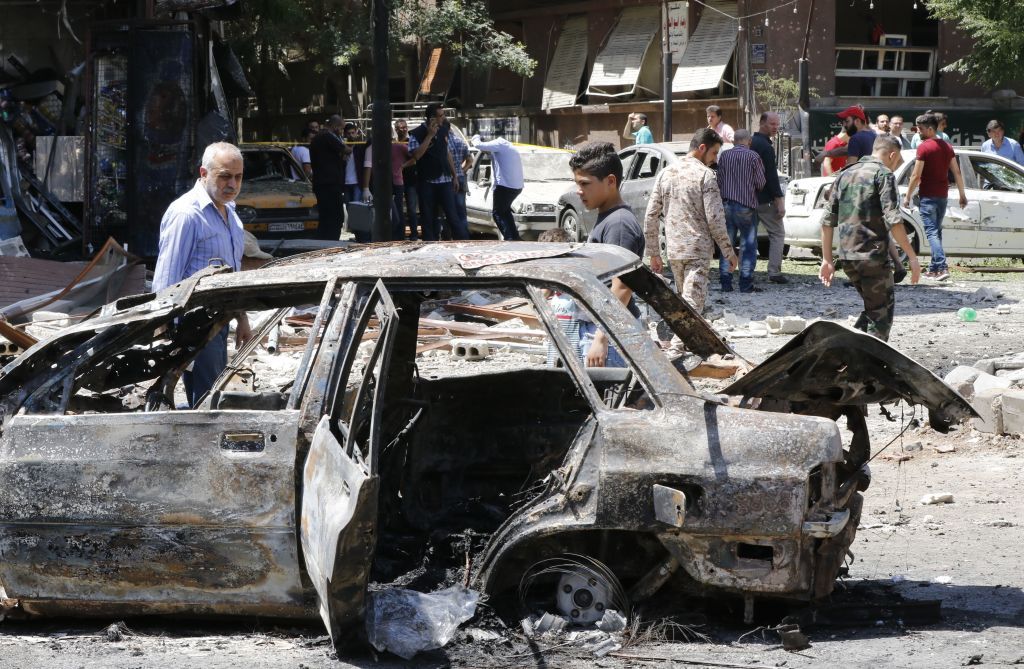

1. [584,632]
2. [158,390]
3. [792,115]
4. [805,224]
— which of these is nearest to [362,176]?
[805,224]

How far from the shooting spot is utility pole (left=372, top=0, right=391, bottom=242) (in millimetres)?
12273

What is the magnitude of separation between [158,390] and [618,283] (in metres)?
2.06

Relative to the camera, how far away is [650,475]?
4418 mm

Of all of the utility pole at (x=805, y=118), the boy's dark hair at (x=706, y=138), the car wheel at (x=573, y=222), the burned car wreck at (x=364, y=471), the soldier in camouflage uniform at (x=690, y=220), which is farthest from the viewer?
the utility pole at (x=805, y=118)

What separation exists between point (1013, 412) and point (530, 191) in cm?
1215

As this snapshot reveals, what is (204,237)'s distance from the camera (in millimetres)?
6680

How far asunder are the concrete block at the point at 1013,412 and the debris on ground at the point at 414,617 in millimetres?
4471

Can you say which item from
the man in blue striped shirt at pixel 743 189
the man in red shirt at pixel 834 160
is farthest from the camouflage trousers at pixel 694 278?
the man in red shirt at pixel 834 160

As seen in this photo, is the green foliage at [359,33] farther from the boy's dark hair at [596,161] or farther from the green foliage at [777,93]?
the boy's dark hair at [596,161]

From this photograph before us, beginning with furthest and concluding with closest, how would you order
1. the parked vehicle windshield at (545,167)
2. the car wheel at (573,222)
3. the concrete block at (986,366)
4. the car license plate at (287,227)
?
the parked vehicle windshield at (545,167) < the car license plate at (287,227) < the car wheel at (573,222) < the concrete block at (986,366)

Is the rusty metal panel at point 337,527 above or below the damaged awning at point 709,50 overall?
below

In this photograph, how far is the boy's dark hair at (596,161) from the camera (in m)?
6.40

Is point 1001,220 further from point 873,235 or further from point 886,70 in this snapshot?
point 886,70

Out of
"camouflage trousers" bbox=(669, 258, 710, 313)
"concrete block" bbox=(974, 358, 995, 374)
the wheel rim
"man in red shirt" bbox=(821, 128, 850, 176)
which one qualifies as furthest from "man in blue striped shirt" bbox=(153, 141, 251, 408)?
"man in red shirt" bbox=(821, 128, 850, 176)
